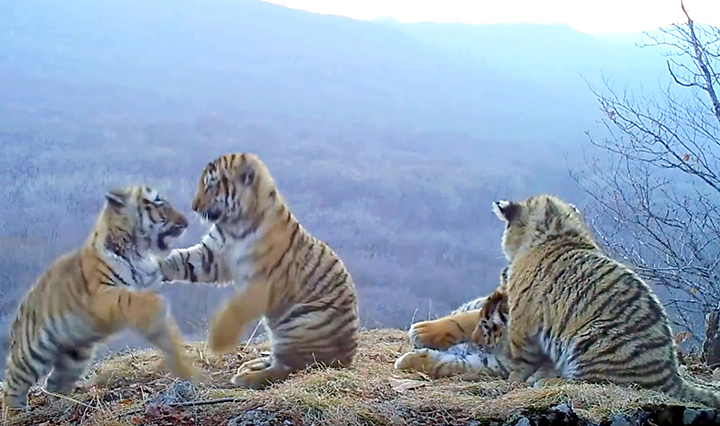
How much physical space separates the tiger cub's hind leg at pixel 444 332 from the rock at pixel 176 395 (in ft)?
4.32

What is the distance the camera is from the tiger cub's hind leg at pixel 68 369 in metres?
2.49

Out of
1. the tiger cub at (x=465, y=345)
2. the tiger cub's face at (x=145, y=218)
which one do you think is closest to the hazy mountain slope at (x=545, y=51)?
the tiger cub at (x=465, y=345)

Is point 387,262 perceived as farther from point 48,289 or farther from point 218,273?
point 48,289

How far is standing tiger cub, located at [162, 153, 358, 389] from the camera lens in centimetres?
256

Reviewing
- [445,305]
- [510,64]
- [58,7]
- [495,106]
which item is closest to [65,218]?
[58,7]

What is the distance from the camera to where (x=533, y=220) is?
9.57 feet

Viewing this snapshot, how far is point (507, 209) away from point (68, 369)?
190 cm

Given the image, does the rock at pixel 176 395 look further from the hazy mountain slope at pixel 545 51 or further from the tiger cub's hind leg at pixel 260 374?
the hazy mountain slope at pixel 545 51

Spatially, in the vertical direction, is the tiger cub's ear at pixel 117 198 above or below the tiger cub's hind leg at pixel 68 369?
above

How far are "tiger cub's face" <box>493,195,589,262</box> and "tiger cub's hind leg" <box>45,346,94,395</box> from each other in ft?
5.83

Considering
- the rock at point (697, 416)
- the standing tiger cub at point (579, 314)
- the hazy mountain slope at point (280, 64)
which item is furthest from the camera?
the hazy mountain slope at point (280, 64)

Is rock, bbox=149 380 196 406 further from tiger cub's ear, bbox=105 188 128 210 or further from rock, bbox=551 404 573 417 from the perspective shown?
rock, bbox=551 404 573 417

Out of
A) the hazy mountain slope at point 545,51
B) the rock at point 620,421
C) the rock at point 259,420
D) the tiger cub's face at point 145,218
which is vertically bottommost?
the rock at point 259,420

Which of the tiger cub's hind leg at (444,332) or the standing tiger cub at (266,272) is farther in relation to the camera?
the tiger cub's hind leg at (444,332)
